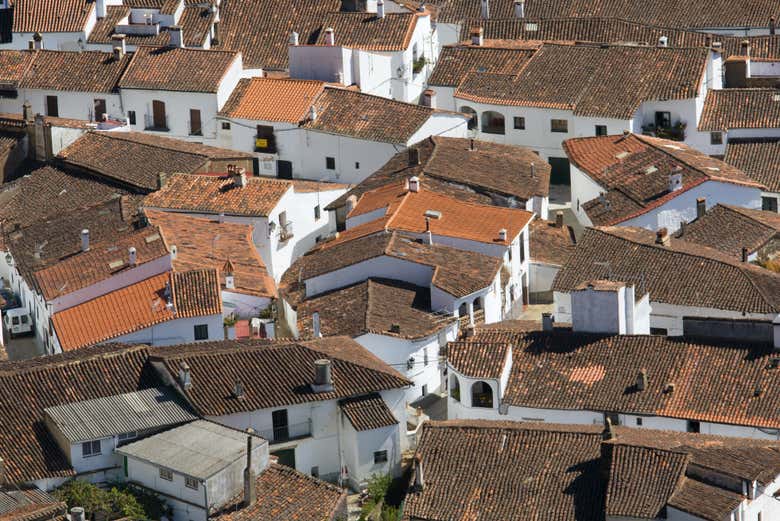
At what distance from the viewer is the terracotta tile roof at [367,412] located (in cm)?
8269

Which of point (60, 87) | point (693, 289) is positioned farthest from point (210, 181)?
point (693, 289)

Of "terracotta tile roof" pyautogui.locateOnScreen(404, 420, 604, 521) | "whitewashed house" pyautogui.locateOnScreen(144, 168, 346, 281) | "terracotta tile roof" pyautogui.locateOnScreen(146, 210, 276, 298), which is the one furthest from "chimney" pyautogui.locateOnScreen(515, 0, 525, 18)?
"terracotta tile roof" pyautogui.locateOnScreen(404, 420, 604, 521)

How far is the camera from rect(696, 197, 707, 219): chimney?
335ft

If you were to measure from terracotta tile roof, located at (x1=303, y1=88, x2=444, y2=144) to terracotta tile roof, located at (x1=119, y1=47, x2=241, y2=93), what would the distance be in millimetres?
6175

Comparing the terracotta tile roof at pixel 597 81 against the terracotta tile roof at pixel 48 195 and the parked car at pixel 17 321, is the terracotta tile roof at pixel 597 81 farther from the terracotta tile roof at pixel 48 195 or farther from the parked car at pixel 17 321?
the parked car at pixel 17 321

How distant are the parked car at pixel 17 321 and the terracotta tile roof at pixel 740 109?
35430mm

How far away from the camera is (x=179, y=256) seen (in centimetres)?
9694

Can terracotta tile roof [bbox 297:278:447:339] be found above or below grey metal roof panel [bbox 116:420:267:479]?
above

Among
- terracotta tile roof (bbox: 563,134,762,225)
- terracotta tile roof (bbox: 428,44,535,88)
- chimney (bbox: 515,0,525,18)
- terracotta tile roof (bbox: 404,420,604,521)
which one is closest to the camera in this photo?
terracotta tile roof (bbox: 404,420,604,521)

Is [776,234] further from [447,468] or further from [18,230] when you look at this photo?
[18,230]

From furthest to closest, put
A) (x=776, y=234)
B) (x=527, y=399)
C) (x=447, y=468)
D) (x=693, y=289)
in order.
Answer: (x=776, y=234)
(x=693, y=289)
(x=527, y=399)
(x=447, y=468)

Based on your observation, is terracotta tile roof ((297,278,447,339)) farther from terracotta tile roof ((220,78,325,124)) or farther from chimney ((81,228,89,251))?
terracotta tile roof ((220,78,325,124))

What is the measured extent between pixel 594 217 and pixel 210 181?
57.5ft

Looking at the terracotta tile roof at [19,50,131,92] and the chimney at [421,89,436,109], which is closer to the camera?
the chimney at [421,89,436,109]
